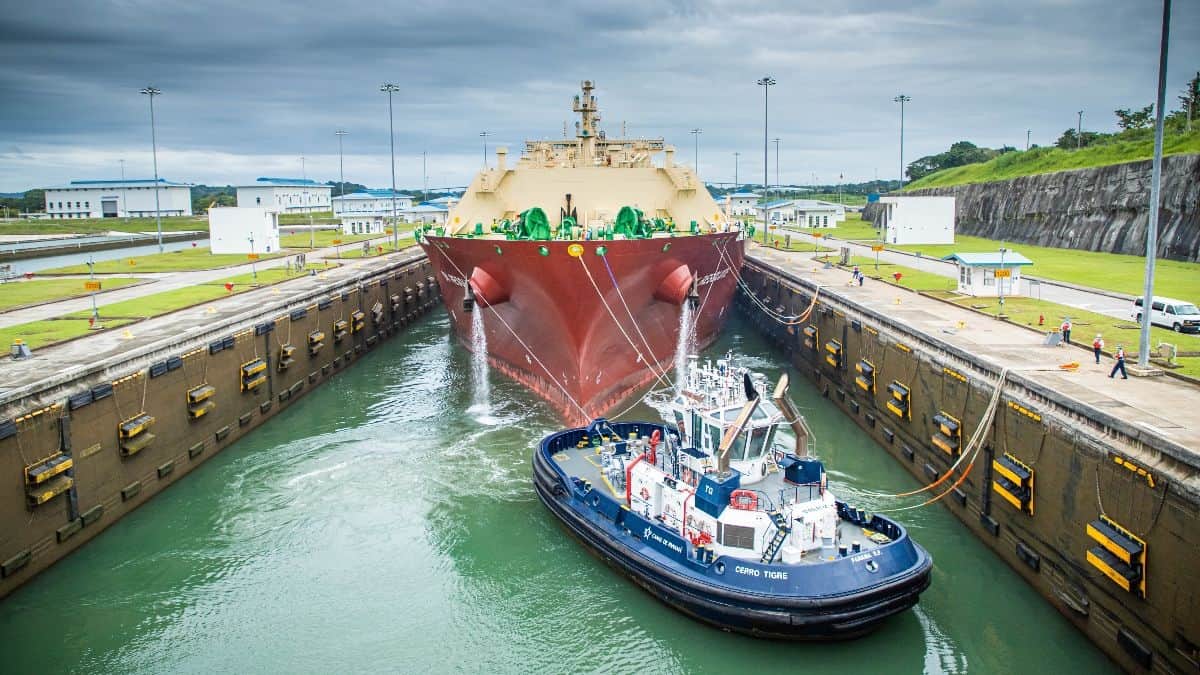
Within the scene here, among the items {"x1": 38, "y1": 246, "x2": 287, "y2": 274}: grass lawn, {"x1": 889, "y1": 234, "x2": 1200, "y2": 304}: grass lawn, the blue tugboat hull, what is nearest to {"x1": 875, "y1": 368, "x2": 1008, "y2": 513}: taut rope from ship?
the blue tugboat hull

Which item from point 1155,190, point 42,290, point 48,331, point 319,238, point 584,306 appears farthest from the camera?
point 319,238

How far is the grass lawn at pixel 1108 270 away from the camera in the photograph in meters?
31.1

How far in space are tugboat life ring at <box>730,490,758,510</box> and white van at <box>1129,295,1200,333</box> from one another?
1519cm

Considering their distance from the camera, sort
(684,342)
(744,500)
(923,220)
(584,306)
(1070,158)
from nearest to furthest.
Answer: (744,500) < (584,306) < (684,342) < (923,220) < (1070,158)

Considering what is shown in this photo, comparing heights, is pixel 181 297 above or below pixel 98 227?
below

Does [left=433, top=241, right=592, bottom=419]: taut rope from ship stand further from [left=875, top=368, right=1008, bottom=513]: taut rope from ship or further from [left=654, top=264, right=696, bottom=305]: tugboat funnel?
[left=875, top=368, right=1008, bottom=513]: taut rope from ship

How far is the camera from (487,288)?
28.2 metres

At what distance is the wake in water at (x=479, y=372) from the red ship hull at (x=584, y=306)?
3.38ft

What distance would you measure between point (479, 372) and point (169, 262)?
27.9m

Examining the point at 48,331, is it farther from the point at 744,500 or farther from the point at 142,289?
the point at 744,500

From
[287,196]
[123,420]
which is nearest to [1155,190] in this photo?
[123,420]

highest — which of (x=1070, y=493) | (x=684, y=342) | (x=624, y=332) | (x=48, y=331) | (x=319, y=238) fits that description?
(x=319, y=238)

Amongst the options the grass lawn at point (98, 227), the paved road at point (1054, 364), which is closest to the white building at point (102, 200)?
the grass lawn at point (98, 227)

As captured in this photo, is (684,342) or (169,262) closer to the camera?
(684,342)
